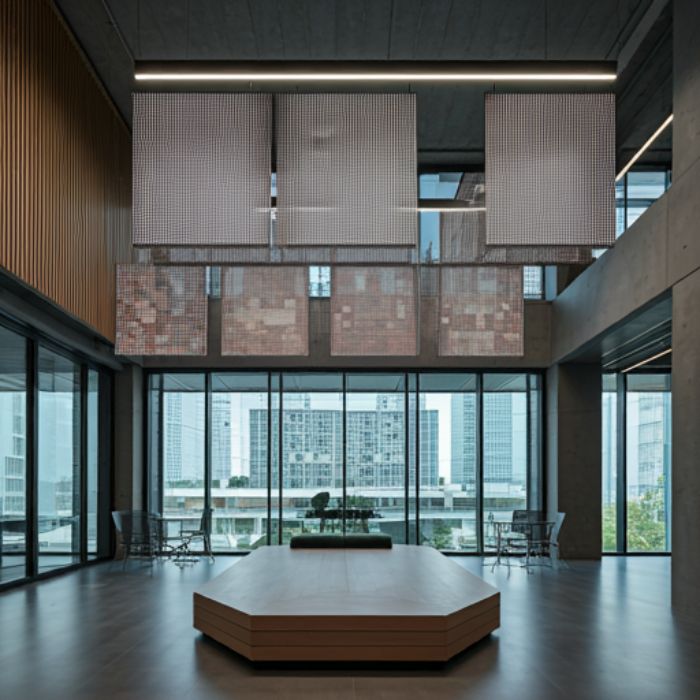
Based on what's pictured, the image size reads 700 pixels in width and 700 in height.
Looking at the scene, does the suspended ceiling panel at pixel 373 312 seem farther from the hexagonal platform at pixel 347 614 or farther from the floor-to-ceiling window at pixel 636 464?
the floor-to-ceiling window at pixel 636 464

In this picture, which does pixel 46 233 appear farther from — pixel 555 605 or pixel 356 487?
pixel 356 487

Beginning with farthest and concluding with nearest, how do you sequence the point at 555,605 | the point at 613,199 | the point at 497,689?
the point at 555,605 < the point at 613,199 < the point at 497,689

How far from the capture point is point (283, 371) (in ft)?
50.0

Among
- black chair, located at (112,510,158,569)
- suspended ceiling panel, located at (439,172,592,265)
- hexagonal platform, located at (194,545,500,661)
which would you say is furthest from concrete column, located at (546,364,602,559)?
black chair, located at (112,510,158,569)

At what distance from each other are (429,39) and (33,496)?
293 inches

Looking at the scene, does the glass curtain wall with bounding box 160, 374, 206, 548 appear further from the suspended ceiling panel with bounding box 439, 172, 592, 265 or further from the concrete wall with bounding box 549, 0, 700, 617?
the concrete wall with bounding box 549, 0, 700, 617

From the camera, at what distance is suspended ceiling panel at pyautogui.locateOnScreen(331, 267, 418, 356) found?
39.0 feet

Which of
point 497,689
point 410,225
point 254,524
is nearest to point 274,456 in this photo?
point 254,524

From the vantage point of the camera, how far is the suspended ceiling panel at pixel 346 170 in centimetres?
771

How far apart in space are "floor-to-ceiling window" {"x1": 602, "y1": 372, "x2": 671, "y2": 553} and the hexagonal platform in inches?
310

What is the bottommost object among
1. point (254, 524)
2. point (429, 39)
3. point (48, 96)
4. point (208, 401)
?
point (254, 524)

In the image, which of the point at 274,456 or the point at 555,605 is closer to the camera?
the point at 555,605

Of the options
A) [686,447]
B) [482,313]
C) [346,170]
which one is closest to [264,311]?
[482,313]

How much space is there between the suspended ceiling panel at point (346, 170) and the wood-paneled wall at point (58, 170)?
256 centimetres
